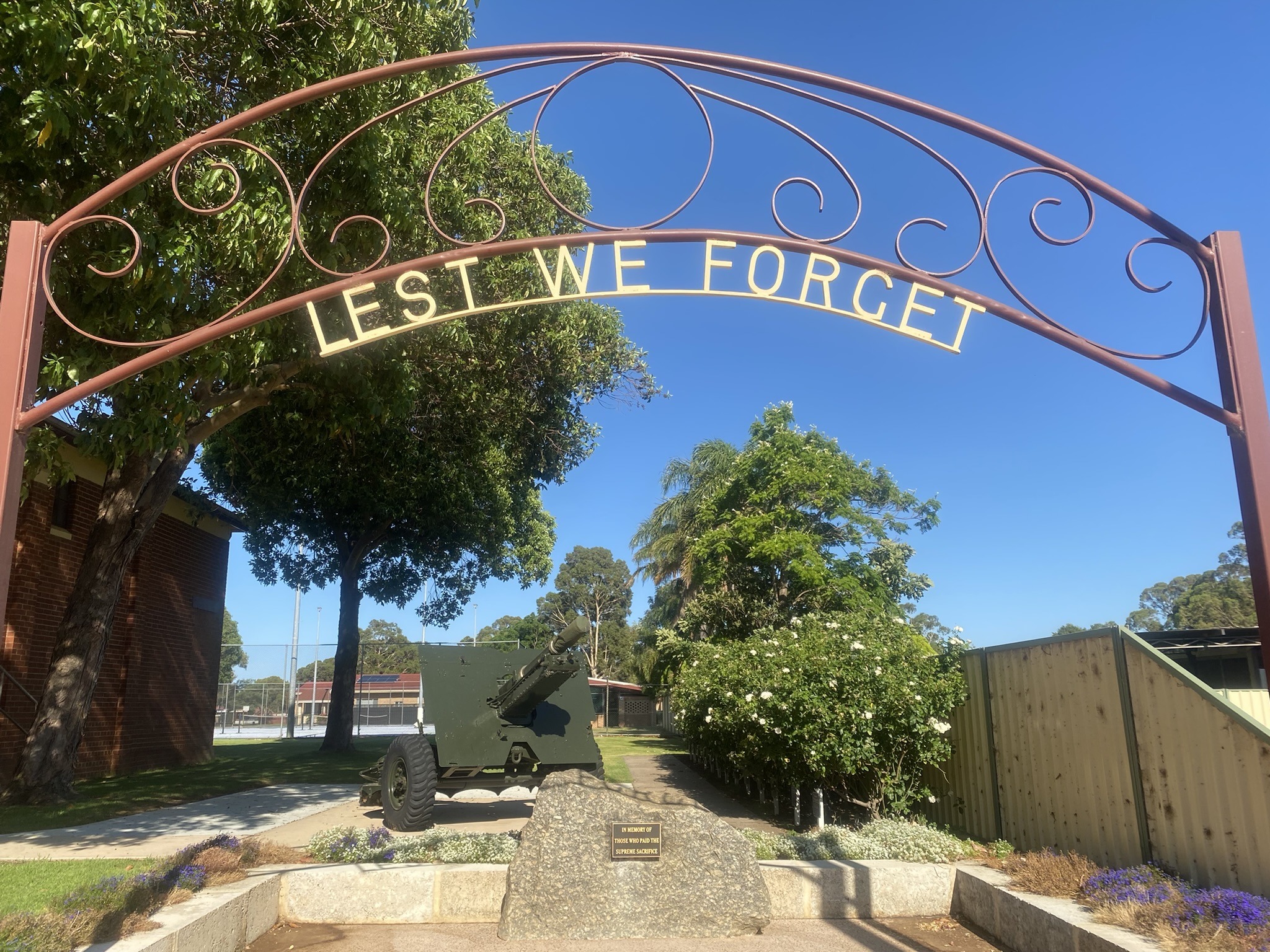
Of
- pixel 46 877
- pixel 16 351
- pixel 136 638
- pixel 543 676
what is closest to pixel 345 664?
pixel 136 638

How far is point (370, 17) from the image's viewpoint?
924cm

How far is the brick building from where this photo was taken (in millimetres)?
13070

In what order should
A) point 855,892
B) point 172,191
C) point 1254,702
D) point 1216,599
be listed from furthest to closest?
point 1216,599 < point 1254,702 < point 172,191 < point 855,892

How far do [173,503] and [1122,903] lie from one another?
17.2 meters

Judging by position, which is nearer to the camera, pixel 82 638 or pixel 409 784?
pixel 409 784

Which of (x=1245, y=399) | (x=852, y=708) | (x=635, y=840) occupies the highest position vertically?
(x=1245, y=399)

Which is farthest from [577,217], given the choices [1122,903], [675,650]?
[675,650]

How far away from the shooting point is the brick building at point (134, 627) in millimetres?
13070

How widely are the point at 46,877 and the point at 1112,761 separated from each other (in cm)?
730

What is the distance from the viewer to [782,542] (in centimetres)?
1535

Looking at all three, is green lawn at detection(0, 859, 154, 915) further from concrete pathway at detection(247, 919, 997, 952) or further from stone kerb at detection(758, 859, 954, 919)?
stone kerb at detection(758, 859, 954, 919)

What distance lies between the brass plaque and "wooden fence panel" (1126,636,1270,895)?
325cm

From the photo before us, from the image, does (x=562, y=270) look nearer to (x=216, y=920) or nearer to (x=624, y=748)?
(x=216, y=920)

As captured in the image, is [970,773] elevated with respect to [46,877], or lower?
elevated
